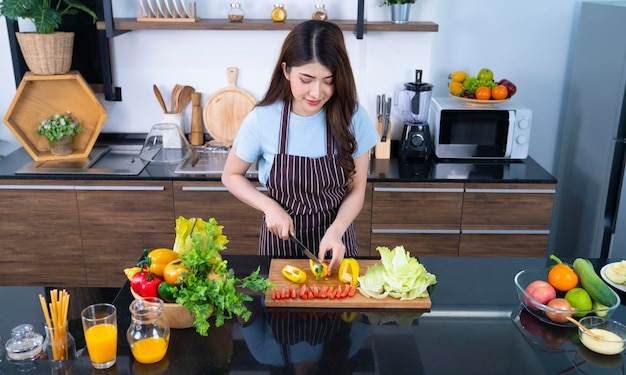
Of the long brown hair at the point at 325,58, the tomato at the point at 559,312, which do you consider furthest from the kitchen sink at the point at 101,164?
the tomato at the point at 559,312

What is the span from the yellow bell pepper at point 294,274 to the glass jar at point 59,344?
64 cm

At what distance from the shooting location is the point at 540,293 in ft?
5.86

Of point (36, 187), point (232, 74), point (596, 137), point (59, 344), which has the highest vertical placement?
point (232, 74)

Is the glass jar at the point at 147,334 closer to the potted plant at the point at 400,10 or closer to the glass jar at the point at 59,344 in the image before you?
the glass jar at the point at 59,344

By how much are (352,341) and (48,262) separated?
2.31 meters

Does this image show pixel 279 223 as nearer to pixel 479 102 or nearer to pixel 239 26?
pixel 239 26

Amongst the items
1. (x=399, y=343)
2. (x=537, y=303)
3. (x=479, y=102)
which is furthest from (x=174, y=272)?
(x=479, y=102)

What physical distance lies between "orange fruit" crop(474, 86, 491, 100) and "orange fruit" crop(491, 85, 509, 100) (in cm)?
3

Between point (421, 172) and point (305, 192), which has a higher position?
point (305, 192)

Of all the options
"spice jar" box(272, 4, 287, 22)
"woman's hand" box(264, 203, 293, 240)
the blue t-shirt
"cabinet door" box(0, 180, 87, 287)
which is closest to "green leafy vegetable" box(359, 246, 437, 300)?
"woman's hand" box(264, 203, 293, 240)

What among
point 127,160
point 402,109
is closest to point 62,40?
point 127,160

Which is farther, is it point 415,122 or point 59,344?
point 415,122

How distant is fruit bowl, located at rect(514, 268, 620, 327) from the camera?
1.74 m

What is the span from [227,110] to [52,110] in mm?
991
